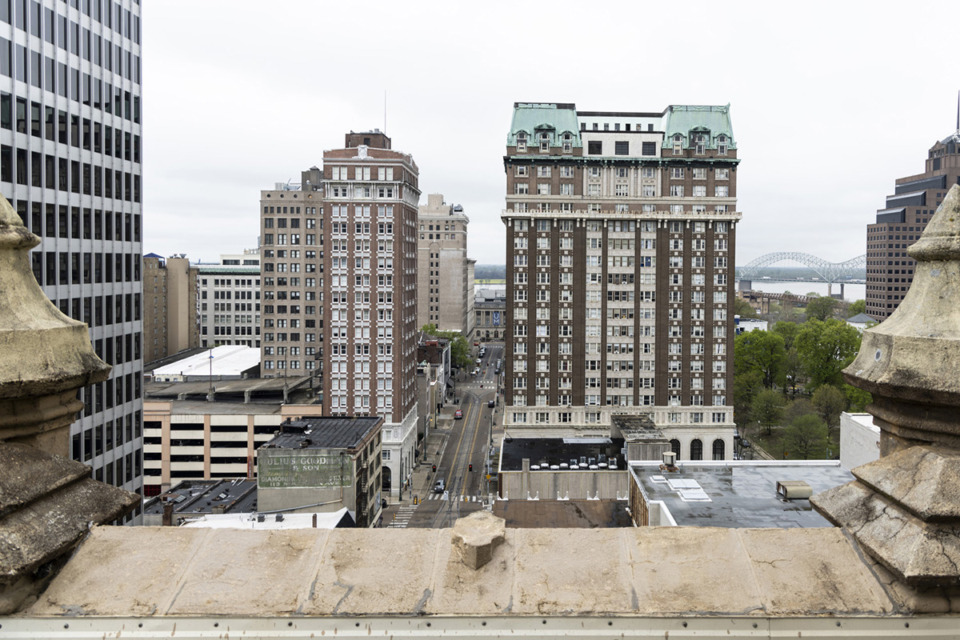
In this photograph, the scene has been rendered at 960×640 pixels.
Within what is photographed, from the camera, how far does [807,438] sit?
261 ft

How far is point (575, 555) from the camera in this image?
5.90 metres

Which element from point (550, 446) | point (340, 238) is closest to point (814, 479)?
point (550, 446)

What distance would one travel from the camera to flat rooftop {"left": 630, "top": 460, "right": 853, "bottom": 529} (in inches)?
1501

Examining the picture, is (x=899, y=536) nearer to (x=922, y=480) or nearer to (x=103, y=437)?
(x=922, y=480)

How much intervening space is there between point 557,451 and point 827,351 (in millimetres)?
54054

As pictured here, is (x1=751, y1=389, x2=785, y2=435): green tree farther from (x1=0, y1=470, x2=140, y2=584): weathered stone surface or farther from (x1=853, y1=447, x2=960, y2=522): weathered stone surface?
(x1=0, y1=470, x2=140, y2=584): weathered stone surface

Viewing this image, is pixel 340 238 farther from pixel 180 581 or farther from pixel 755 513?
pixel 180 581

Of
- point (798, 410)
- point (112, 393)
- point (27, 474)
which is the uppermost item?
point (27, 474)

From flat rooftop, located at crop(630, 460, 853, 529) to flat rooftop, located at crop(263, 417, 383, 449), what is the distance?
26577 millimetres

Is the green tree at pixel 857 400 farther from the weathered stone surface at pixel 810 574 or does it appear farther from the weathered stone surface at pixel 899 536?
the weathered stone surface at pixel 810 574

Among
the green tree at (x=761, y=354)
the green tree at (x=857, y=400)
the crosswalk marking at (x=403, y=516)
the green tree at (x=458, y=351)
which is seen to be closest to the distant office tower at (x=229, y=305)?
the green tree at (x=458, y=351)

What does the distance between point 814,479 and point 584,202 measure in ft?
173

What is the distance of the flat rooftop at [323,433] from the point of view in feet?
197

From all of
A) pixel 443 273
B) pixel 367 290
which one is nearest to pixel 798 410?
pixel 367 290
